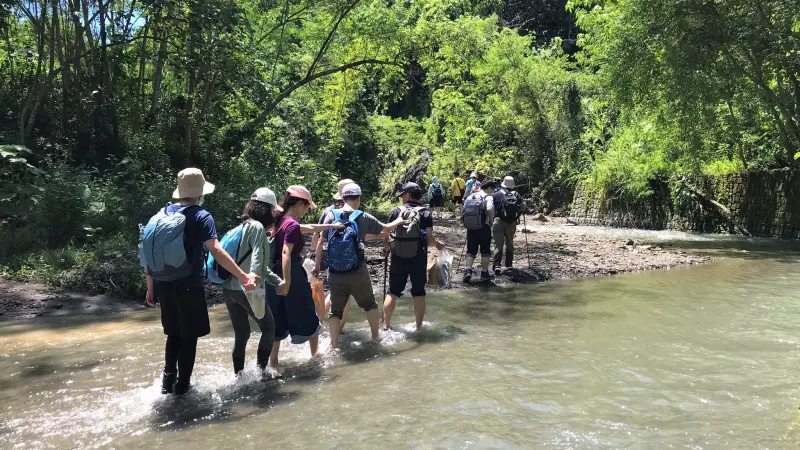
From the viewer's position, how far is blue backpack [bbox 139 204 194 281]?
14.7ft

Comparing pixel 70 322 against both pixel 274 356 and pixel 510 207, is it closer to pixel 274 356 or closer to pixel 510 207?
pixel 274 356

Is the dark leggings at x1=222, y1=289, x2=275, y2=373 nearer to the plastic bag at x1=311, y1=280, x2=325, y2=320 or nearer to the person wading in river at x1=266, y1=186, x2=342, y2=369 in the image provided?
the person wading in river at x1=266, y1=186, x2=342, y2=369

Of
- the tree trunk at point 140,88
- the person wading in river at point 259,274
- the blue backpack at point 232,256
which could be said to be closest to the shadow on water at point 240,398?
the person wading in river at point 259,274

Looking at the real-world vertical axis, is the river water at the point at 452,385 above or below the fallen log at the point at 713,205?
below

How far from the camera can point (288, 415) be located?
4.61 m

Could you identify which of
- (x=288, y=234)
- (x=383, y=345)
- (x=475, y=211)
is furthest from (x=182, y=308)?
(x=475, y=211)

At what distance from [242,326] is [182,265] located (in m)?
0.99

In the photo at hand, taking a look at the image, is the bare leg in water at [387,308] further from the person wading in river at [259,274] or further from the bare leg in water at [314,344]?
the person wading in river at [259,274]

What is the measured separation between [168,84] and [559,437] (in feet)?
66.4

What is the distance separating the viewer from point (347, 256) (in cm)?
624

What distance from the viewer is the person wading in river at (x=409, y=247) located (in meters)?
7.05

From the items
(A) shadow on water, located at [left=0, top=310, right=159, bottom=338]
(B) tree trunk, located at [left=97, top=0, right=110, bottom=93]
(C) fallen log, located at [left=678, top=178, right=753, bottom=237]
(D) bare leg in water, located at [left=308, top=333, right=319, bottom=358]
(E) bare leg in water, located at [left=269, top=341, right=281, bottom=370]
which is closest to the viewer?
(E) bare leg in water, located at [left=269, top=341, right=281, bottom=370]

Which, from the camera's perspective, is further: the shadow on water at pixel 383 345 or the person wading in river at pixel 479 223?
the person wading in river at pixel 479 223

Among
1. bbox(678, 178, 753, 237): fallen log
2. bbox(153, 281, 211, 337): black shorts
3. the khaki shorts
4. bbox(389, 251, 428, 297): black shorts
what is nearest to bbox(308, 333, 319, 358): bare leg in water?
the khaki shorts
